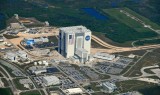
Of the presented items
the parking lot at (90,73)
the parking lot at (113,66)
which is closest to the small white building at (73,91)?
the parking lot at (90,73)

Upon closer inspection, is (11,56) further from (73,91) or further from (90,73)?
(73,91)

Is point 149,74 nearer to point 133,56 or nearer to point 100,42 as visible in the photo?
point 133,56

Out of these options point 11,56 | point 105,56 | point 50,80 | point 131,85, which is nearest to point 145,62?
point 105,56

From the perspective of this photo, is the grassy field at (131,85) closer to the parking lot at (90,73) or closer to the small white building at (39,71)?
the parking lot at (90,73)

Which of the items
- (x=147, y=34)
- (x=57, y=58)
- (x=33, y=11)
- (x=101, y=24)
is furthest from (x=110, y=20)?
(x=57, y=58)

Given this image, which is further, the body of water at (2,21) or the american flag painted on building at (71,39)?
the body of water at (2,21)

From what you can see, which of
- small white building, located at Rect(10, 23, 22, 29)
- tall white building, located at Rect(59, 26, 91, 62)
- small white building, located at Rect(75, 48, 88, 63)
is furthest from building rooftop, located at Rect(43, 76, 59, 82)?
small white building, located at Rect(10, 23, 22, 29)
